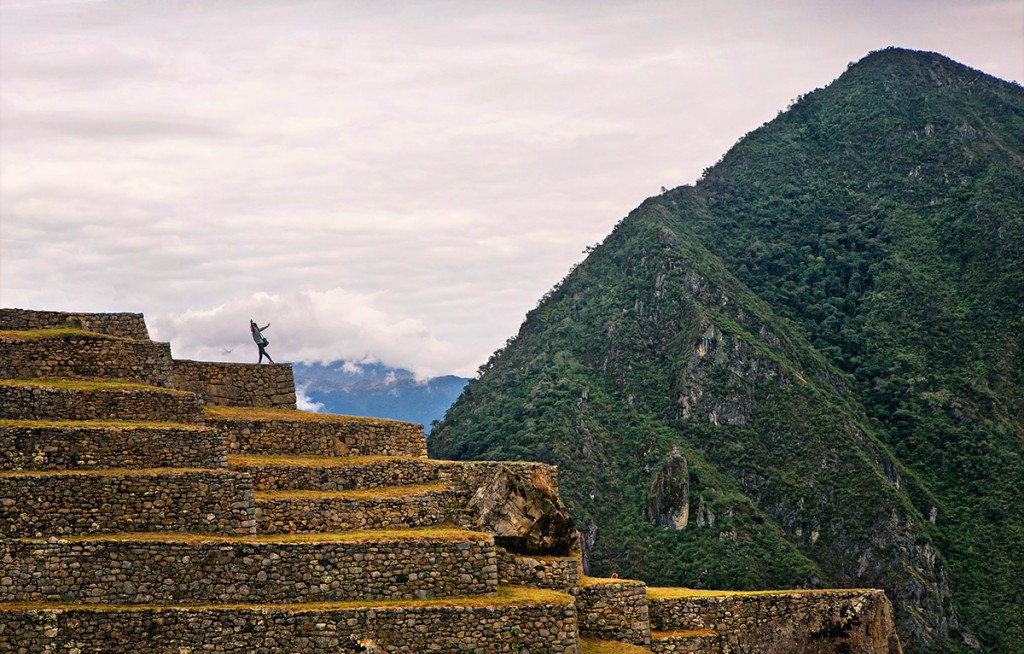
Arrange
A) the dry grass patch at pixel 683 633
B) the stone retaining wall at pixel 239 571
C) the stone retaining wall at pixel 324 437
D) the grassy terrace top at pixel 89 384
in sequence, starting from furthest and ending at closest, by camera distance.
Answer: the dry grass patch at pixel 683 633, the stone retaining wall at pixel 324 437, the grassy terrace top at pixel 89 384, the stone retaining wall at pixel 239 571

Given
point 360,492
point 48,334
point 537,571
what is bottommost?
point 537,571

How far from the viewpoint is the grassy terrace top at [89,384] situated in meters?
33.2

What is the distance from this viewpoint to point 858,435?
12256cm

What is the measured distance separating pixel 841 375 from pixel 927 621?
1381 inches

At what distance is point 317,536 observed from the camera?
32438 mm

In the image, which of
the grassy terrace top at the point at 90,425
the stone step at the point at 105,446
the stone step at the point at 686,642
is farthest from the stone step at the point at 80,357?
the stone step at the point at 686,642

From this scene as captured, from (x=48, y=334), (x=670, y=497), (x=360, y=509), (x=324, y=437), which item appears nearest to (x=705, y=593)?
(x=360, y=509)

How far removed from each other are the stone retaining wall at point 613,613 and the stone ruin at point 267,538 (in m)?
0.05

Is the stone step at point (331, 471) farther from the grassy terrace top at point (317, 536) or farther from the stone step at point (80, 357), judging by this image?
the stone step at point (80, 357)

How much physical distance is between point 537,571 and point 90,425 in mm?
10659

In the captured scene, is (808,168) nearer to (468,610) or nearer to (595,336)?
(595,336)

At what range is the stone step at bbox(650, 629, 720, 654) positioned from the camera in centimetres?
3531

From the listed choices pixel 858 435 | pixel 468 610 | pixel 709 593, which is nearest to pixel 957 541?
pixel 858 435

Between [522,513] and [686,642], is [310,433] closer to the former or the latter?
[522,513]
